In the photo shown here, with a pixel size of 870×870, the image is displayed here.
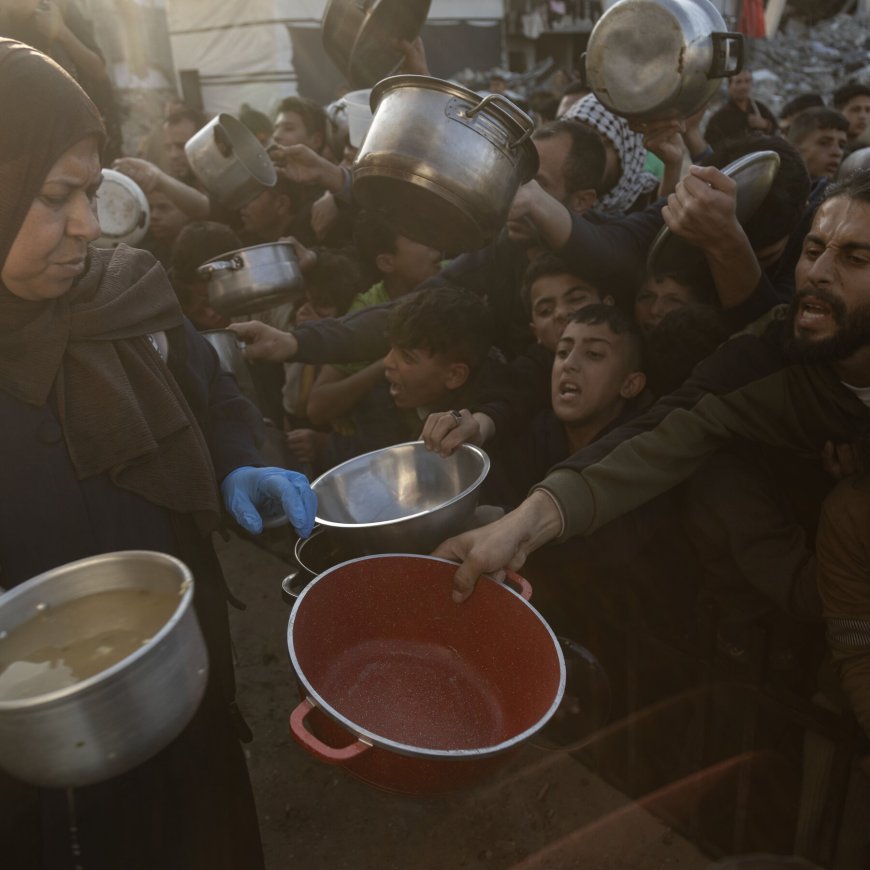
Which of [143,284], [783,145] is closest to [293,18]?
[783,145]

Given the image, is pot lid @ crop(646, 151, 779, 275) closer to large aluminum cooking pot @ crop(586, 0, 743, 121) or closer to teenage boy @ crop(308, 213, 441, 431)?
large aluminum cooking pot @ crop(586, 0, 743, 121)

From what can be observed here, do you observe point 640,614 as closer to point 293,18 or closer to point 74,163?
point 74,163

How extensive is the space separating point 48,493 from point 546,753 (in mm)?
1966

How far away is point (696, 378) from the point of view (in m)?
1.90

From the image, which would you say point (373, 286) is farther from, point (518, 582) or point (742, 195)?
point (518, 582)

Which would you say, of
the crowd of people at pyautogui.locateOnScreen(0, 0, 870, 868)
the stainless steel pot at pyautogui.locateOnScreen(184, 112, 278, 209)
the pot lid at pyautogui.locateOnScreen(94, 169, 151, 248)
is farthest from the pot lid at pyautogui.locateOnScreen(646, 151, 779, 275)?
the pot lid at pyautogui.locateOnScreen(94, 169, 151, 248)

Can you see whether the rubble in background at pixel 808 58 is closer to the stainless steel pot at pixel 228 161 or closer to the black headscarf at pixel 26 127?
the stainless steel pot at pixel 228 161

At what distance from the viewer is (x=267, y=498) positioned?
1.64m

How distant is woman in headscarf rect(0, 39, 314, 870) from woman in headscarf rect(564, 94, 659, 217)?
2586 millimetres

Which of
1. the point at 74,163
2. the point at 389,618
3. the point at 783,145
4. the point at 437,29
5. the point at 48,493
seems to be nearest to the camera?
the point at 74,163

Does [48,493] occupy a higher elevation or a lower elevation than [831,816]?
higher

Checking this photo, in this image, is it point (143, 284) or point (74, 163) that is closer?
point (74, 163)

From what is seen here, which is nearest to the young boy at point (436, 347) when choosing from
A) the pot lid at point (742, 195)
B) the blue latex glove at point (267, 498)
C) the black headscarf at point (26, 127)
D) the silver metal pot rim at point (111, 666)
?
the pot lid at point (742, 195)

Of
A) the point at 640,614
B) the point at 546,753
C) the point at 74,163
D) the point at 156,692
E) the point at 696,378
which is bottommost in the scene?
the point at 546,753
